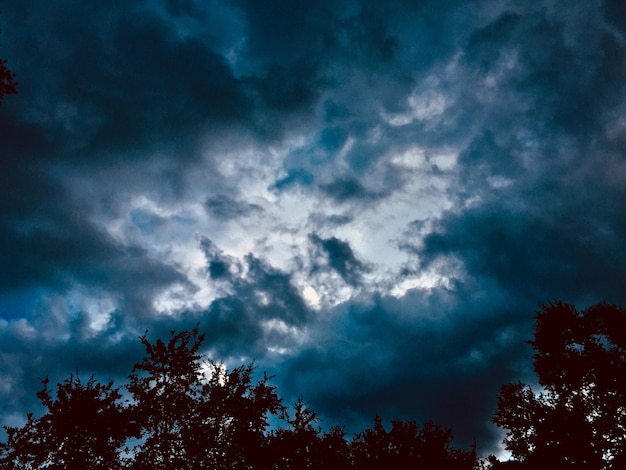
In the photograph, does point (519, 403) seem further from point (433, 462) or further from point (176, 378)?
point (176, 378)

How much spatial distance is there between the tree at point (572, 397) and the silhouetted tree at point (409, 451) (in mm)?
9059

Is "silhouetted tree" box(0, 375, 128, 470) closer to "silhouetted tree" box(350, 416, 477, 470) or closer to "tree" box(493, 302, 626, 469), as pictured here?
"silhouetted tree" box(350, 416, 477, 470)

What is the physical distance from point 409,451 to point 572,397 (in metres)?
15.6

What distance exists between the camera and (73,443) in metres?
25.6

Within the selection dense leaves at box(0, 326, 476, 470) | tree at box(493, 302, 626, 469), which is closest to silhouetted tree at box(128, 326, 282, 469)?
dense leaves at box(0, 326, 476, 470)

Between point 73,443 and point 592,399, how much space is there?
38414 mm

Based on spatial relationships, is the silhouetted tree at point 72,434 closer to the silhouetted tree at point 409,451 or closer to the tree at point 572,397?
the silhouetted tree at point 409,451

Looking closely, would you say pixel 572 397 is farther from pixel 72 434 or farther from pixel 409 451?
pixel 72 434

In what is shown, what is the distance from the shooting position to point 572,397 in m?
28.4

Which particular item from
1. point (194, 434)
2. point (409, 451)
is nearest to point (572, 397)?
point (409, 451)

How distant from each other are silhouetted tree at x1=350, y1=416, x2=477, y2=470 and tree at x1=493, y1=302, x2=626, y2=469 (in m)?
9.06

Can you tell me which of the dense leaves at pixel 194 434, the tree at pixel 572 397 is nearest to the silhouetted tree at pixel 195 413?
the dense leaves at pixel 194 434

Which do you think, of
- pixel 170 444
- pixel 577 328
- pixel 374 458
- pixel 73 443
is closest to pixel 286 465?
pixel 374 458

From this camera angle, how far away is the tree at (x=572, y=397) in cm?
2603
